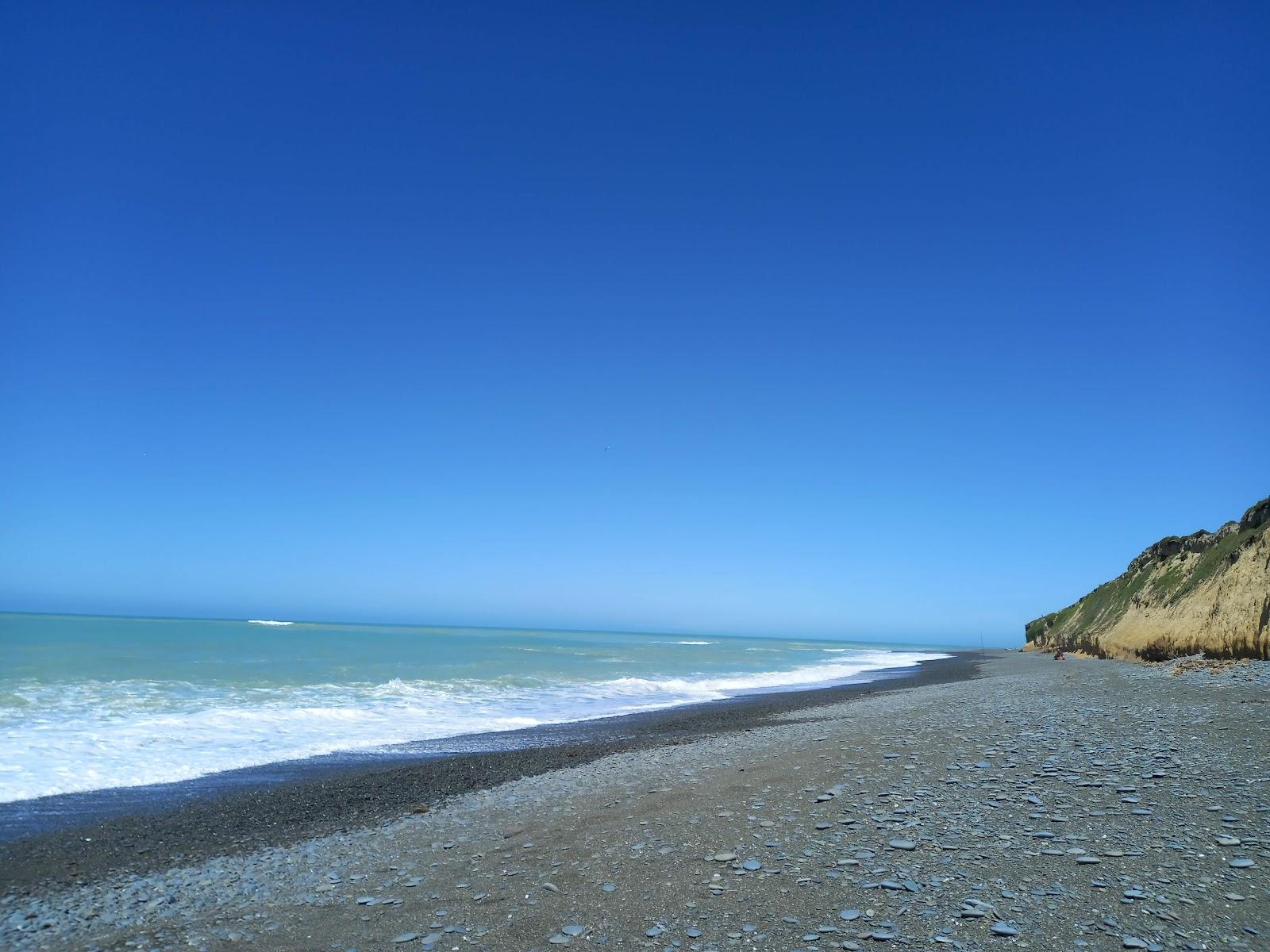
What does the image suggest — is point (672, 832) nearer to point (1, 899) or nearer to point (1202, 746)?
point (1, 899)

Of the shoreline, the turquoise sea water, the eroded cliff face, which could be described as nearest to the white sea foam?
the turquoise sea water

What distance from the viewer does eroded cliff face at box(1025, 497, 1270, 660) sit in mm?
24109

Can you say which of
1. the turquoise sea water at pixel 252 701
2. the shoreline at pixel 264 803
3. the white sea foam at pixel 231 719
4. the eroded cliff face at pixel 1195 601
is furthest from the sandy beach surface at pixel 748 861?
the eroded cliff face at pixel 1195 601

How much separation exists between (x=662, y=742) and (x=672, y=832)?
7.46 metres

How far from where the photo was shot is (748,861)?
6.58 metres

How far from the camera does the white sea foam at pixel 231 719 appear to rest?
12586mm

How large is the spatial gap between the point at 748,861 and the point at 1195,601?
31.3 m

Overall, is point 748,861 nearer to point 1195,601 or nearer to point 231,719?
point 231,719

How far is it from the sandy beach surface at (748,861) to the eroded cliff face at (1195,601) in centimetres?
1641

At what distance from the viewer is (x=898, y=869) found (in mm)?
6070

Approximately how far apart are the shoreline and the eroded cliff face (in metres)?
19.1

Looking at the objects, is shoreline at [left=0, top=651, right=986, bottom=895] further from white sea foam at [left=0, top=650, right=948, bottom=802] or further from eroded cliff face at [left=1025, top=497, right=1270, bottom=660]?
eroded cliff face at [left=1025, top=497, right=1270, bottom=660]

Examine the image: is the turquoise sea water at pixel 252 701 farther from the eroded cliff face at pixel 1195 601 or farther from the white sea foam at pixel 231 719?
the eroded cliff face at pixel 1195 601

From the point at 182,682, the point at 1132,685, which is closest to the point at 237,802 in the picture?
the point at 182,682
